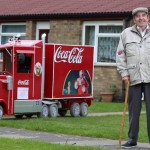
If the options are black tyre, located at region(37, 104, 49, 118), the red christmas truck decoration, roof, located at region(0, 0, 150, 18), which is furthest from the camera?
roof, located at region(0, 0, 150, 18)

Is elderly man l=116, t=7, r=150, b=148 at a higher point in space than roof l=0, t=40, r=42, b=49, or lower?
lower

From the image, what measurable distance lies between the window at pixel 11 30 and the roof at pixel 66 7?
2.32ft

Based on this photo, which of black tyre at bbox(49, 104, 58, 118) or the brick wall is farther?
the brick wall

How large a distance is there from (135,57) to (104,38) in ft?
52.1

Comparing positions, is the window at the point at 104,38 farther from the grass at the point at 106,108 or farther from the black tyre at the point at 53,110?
the black tyre at the point at 53,110

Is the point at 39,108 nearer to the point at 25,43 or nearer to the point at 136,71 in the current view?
the point at 25,43

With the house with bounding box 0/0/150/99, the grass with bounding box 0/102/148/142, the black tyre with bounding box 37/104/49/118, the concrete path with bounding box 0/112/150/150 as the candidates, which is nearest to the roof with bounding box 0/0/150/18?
the house with bounding box 0/0/150/99

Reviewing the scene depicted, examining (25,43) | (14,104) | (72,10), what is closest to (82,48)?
(25,43)

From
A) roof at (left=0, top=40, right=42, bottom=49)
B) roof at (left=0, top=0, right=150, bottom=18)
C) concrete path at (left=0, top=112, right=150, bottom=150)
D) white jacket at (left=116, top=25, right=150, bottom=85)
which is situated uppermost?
roof at (left=0, top=0, right=150, bottom=18)

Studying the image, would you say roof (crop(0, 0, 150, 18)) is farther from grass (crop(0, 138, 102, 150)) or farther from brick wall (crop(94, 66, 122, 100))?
grass (crop(0, 138, 102, 150))

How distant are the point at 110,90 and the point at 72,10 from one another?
3.90 metres

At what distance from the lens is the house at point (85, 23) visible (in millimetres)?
24672

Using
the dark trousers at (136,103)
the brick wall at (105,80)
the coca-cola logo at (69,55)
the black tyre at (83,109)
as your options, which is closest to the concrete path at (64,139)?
the dark trousers at (136,103)

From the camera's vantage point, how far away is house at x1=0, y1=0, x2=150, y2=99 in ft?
80.9
